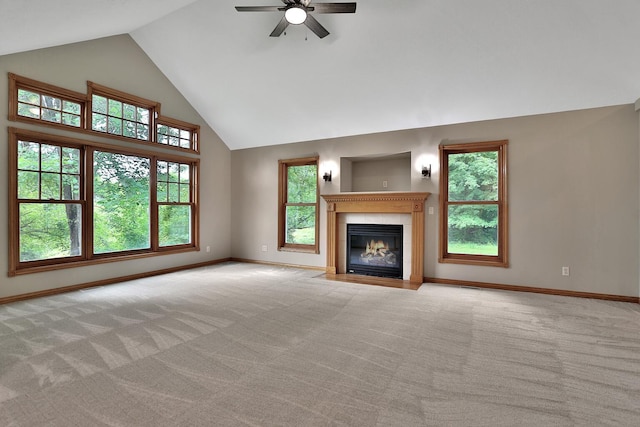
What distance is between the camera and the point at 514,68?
158 inches

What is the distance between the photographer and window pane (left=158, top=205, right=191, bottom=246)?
591 centimetres

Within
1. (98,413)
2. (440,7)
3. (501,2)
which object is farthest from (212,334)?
(501,2)

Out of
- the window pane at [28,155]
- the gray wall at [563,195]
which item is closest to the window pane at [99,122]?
the window pane at [28,155]

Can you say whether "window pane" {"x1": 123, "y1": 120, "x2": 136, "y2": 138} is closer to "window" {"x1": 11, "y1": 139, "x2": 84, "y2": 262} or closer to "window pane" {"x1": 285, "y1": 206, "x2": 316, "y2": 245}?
"window" {"x1": 11, "y1": 139, "x2": 84, "y2": 262}

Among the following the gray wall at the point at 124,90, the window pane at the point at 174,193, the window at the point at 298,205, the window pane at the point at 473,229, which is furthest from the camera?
the window at the point at 298,205

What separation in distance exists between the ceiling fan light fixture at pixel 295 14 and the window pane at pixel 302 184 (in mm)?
3274

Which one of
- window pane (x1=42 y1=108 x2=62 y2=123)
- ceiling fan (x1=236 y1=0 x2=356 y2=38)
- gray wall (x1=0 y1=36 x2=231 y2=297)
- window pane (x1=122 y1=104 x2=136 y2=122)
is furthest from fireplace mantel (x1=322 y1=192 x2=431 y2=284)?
window pane (x1=42 y1=108 x2=62 y2=123)

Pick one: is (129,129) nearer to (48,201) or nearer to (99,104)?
(99,104)

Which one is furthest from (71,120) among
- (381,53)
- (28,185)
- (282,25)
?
(381,53)

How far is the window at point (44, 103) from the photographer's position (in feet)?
13.2

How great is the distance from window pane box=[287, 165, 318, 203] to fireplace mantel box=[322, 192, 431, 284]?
535 mm

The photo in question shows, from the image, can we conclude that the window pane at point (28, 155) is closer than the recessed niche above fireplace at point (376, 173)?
Yes

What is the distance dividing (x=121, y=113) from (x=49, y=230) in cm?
209

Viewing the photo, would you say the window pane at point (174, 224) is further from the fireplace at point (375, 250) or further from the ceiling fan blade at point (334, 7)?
the ceiling fan blade at point (334, 7)
